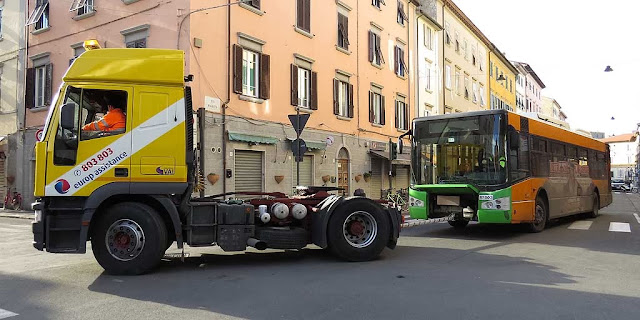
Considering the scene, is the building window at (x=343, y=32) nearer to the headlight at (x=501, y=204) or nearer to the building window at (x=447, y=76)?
the headlight at (x=501, y=204)

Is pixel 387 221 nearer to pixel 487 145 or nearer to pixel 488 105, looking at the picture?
pixel 487 145

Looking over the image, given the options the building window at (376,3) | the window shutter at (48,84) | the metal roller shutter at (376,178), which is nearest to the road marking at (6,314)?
the window shutter at (48,84)

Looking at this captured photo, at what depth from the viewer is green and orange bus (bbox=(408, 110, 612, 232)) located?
10.2 m

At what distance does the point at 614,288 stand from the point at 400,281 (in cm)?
253

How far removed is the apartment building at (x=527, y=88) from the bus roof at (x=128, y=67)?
50093 mm

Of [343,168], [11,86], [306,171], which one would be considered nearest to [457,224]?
[306,171]

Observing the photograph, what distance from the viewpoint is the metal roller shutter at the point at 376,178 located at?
931 inches

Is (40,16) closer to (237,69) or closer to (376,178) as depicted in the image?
(237,69)

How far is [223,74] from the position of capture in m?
15.3

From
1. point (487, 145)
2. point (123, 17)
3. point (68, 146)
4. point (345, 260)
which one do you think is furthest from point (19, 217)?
point (487, 145)

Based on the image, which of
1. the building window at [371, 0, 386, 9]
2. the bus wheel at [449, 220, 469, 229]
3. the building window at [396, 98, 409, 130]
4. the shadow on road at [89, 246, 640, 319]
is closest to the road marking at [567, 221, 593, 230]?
the bus wheel at [449, 220, 469, 229]

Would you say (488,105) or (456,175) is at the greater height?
(488,105)

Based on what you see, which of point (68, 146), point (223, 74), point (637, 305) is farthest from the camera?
point (223, 74)

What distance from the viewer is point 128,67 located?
260 inches
